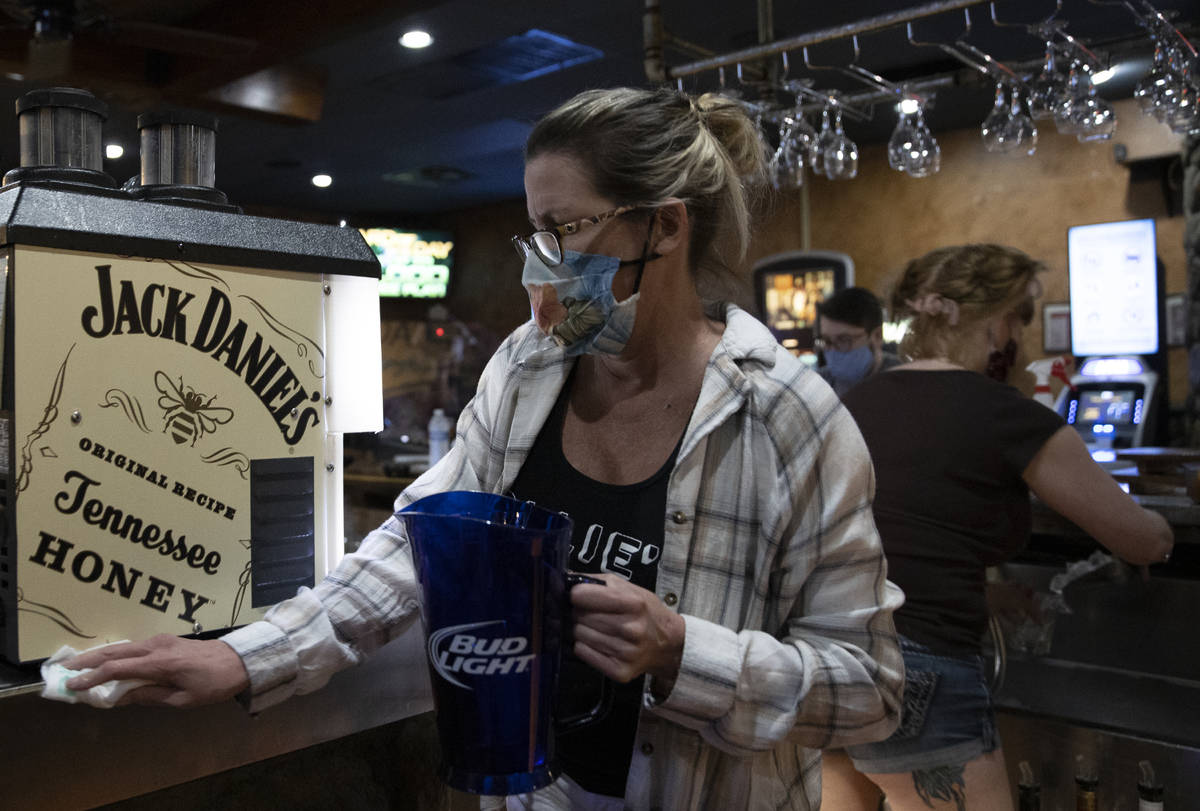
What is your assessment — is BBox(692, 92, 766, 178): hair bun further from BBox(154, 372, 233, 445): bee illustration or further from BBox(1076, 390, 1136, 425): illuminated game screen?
BBox(1076, 390, 1136, 425): illuminated game screen

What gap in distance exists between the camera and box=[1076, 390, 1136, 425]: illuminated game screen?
5293 millimetres

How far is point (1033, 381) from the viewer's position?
618 centimetres

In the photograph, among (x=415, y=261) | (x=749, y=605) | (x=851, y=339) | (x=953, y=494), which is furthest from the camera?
(x=415, y=261)

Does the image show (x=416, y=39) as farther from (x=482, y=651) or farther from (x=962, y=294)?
(x=482, y=651)

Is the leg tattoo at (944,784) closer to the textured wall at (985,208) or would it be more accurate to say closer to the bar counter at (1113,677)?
the bar counter at (1113,677)

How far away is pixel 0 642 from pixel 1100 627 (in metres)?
2.71

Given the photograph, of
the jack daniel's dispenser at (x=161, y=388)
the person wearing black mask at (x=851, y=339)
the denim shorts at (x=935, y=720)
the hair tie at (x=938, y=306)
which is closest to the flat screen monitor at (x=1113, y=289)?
the person wearing black mask at (x=851, y=339)

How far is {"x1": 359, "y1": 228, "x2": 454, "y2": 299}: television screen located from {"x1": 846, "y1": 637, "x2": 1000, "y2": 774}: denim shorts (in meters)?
8.03

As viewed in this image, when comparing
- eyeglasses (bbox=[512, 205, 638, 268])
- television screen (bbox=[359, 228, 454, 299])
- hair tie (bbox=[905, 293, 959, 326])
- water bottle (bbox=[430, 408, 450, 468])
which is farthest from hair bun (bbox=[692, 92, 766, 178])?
television screen (bbox=[359, 228, 454, 299])

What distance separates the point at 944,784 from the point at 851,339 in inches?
106

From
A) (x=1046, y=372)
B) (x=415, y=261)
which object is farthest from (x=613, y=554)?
(x=415, y=261)

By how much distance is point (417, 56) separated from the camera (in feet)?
16.9

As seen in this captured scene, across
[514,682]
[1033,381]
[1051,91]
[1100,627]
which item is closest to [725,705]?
[514,682]

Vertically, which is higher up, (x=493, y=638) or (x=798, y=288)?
(x=798, y=288)
